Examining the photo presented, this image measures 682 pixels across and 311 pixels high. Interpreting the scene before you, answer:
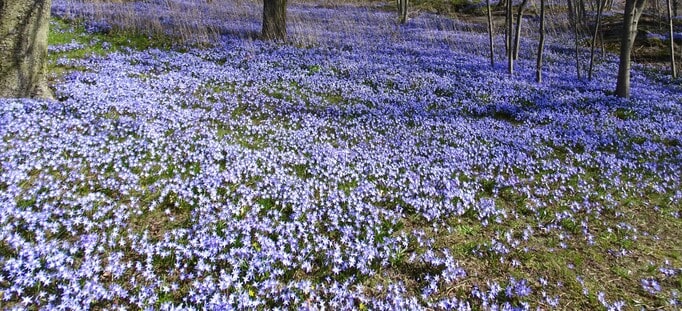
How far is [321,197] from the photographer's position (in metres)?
5.56

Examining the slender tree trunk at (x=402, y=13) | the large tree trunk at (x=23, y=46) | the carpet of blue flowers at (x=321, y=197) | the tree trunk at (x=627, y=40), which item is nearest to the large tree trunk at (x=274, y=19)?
the carpet of blue flowers at (x=321, y=197)

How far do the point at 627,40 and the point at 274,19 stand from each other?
1230cm

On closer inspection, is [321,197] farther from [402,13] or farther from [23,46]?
[402,13]

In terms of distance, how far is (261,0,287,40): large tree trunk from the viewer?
14.9m

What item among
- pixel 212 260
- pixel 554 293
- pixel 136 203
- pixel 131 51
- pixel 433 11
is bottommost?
pixel 554 293

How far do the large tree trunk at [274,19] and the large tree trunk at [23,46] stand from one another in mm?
9016

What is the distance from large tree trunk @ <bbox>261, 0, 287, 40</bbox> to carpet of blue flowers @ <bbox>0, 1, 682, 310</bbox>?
5.30 metres

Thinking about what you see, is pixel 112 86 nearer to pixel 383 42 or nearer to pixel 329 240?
pixel 329 240

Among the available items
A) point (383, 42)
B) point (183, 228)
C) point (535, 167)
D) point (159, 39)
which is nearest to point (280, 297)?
point (183, 228)

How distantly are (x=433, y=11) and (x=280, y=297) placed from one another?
33487 millimetres

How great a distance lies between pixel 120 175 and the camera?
5.25 meters

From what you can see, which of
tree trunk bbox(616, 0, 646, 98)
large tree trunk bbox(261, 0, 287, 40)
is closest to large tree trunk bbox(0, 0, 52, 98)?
large tree trunk bbox(261, 0, 287, 40)

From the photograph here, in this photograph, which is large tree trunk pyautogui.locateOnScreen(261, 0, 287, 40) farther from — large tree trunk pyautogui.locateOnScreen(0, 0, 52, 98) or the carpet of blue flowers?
large tree trunk pyautogui.locateOnScreen(0, 0, 52, 98)

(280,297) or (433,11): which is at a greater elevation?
(433,11)
